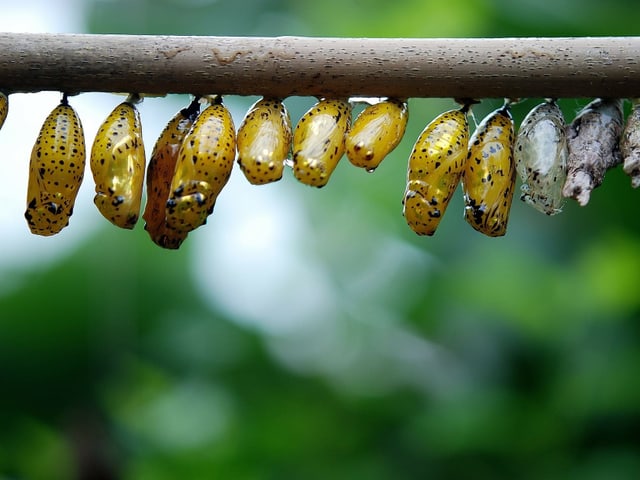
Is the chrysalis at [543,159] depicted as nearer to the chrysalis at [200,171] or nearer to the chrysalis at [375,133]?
the chrysalis at [375,133]

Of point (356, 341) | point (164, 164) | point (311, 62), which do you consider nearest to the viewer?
point (311, 62)

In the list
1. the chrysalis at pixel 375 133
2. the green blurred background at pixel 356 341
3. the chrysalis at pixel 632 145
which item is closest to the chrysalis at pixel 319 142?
the chrysalis at pixel 375 133

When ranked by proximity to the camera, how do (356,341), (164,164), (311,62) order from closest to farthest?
1. (311,62)
2. (164,164)
3. (356,341)

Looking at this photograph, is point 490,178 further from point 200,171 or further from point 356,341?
point 356,341

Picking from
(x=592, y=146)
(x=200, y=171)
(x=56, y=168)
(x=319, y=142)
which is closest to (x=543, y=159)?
(x=592, y=146)

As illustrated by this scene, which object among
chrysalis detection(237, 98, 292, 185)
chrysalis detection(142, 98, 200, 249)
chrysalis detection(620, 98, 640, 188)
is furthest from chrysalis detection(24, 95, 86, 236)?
chrysalis detection(620, 98, 640, 188)

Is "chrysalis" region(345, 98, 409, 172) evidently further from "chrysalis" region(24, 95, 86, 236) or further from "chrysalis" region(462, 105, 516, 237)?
"chrysalis" region(24, 95, 86, 236)

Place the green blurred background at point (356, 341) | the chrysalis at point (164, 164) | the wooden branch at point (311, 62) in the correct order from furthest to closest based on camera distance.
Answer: the green blurred background at point (356, 341)
the chrysalis at point (164, 164)
the wooden branch at point (311, 62)
